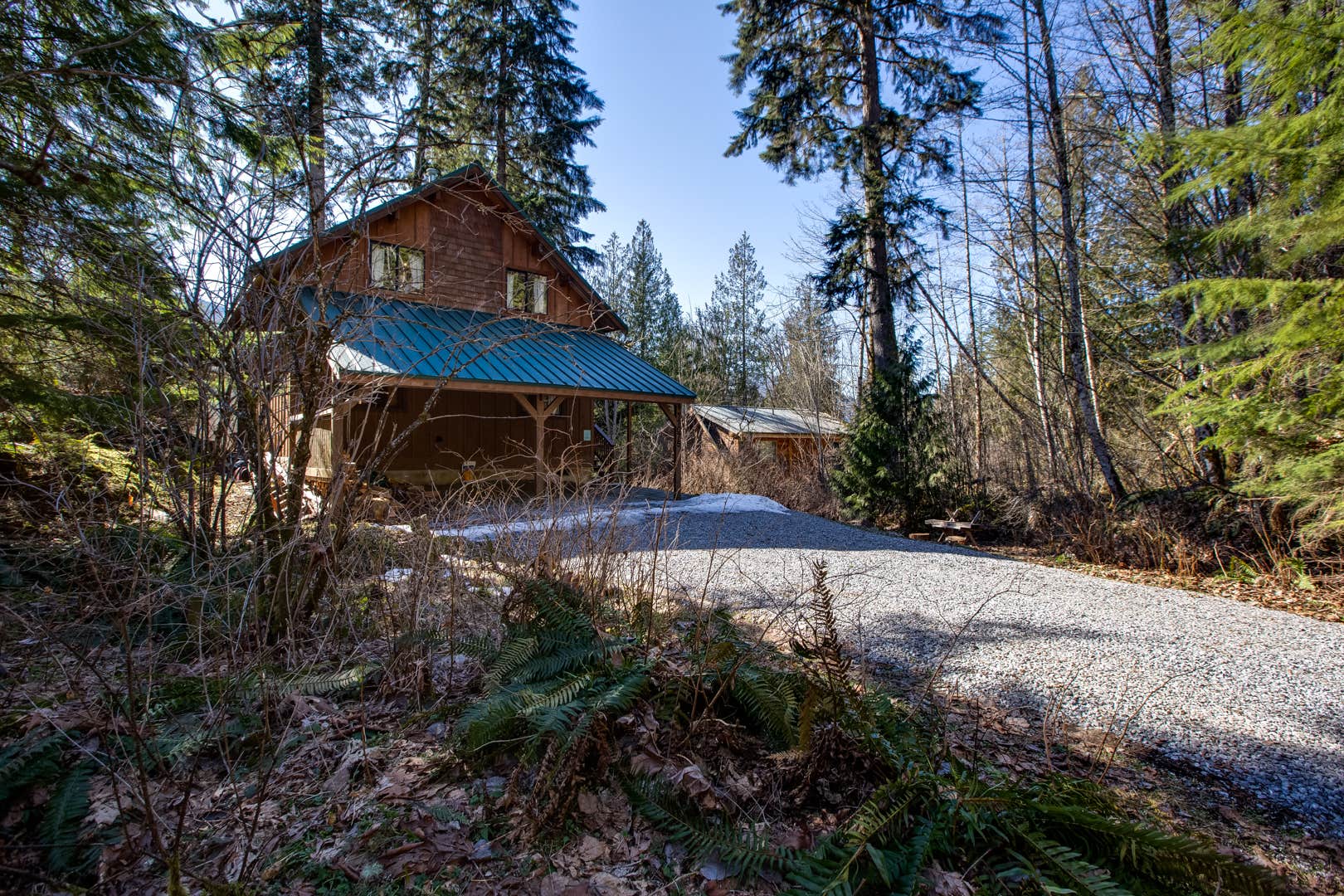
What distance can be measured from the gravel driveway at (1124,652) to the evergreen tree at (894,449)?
4.14m

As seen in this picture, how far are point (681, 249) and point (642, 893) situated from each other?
17910 mm

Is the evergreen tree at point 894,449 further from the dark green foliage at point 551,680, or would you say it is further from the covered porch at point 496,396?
the dark green foliage at point 551,680

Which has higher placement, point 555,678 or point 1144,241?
point 1144,241

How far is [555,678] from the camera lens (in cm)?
244

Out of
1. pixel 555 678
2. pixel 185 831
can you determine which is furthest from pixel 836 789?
pixel 185 831

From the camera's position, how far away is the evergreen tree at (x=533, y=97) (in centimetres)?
1523

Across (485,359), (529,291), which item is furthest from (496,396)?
(485,359)

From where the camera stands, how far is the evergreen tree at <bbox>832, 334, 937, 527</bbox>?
1073 centimetres

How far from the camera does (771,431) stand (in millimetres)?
20062

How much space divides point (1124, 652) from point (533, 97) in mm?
17685

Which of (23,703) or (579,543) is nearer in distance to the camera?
(23,703)

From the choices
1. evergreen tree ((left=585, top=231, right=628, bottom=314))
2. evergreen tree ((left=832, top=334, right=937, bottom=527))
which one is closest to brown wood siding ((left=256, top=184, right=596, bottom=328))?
evergreen tree ((left=832, top=334, right=937, bottom=527))

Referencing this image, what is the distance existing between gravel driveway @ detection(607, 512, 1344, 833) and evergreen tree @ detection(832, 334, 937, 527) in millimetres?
4139

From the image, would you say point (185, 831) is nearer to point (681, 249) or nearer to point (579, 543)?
point (579, 543)
